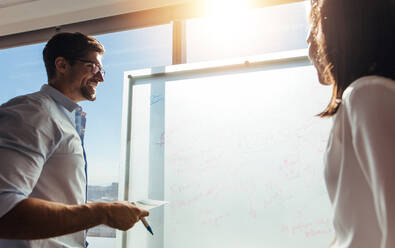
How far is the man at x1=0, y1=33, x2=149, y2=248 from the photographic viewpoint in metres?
0.60

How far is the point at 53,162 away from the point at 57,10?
55.5 inches

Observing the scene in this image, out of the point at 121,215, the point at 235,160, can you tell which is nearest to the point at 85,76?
the point at 121,215

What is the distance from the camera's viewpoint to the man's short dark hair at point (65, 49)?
3.23 ft

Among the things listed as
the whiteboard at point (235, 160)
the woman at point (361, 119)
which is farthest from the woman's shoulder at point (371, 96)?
the whiteboard at point (235, 160)

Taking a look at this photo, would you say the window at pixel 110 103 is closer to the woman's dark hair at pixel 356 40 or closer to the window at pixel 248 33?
the window at pixel 248 33

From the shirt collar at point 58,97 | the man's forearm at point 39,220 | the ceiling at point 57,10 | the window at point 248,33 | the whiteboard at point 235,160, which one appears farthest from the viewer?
the ceiling at point 57,10

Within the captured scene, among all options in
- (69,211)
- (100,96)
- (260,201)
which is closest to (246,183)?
(260,201)

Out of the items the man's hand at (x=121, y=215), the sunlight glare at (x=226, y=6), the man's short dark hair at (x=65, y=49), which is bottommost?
the man's hand at (x=121, y=215)

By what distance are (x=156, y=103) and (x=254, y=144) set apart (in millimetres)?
608

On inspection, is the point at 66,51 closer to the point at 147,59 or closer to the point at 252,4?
the point at 147,59

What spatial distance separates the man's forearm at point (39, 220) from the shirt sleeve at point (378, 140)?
624mm

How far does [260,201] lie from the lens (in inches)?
48.6

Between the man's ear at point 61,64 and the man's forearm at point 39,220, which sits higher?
the man's ear at point 61,64

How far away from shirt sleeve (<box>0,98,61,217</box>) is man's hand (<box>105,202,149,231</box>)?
21 centimetres
